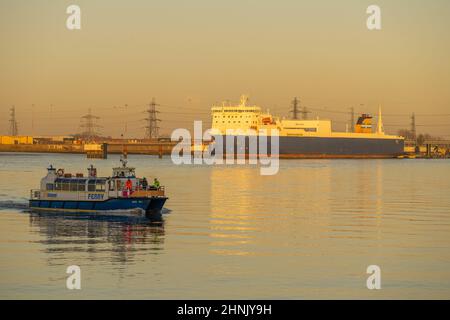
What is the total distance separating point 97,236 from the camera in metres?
40.6

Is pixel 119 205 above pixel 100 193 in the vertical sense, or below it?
below

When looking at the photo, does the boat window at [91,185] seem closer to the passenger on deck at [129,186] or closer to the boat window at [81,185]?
the boat window at [81,185]

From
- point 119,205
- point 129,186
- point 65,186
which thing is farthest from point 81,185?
point 129,186

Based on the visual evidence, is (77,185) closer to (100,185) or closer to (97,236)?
(100,185)

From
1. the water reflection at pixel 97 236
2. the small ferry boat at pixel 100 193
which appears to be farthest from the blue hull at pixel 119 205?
the water reflection at pixel 97 236

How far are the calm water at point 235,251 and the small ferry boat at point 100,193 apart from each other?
1347 mm

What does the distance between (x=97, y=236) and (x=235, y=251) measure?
7.44m

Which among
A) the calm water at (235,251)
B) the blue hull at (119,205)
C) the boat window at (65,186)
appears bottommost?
the calm water at (235,251)

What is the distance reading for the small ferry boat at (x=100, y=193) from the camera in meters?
49.6

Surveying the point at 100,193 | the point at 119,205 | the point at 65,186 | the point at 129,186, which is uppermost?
the point at 129,186

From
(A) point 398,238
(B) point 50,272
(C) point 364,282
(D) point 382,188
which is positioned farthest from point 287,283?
(D) point 382,188

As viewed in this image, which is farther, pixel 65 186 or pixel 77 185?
pixel 65 186

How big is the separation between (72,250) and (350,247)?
38.4 ft
